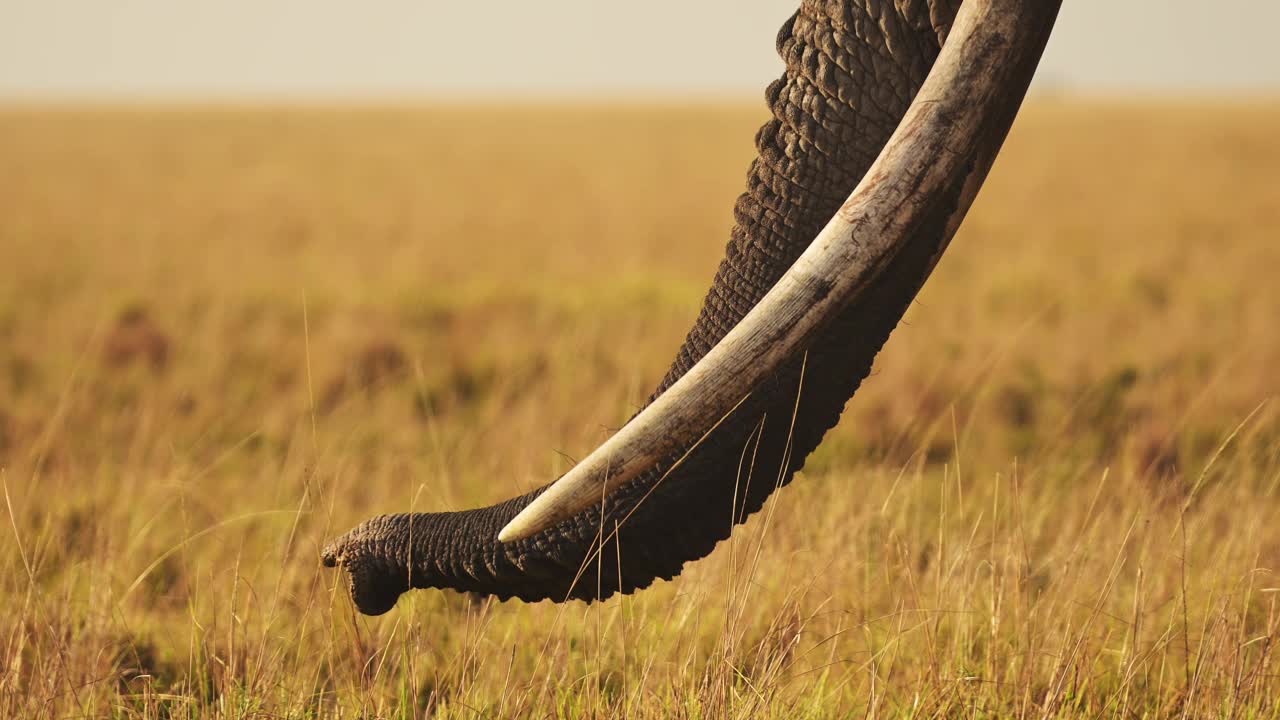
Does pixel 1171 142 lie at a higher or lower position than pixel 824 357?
higher

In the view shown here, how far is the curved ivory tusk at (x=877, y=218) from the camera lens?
1788mm

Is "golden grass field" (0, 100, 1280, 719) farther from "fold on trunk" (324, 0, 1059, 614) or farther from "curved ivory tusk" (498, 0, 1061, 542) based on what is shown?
"curved ivory tusk" (498, 0, 1061, 542)

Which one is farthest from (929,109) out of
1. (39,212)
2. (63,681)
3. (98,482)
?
(39,212)

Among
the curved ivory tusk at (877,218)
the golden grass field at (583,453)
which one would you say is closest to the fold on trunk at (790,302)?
the curved ivory tusk at (877,218)

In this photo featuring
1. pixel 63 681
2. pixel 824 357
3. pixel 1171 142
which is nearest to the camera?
pixel 824 357

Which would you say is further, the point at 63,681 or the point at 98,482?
the point at 98,482

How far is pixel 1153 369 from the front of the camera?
27.5 feet

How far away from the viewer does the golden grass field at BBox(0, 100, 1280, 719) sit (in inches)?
108

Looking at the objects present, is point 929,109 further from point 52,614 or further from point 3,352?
point 3,352

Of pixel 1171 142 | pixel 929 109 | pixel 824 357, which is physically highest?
pixel 1171 142

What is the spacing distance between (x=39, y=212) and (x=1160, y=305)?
61.0ft

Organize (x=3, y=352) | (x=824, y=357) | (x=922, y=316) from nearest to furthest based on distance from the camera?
(x=824, y=357)
(x=3, y=352)
(x=922, y=316)

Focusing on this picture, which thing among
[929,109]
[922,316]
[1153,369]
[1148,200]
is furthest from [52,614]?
[1148,200]

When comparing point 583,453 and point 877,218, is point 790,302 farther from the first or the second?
point 583,453
